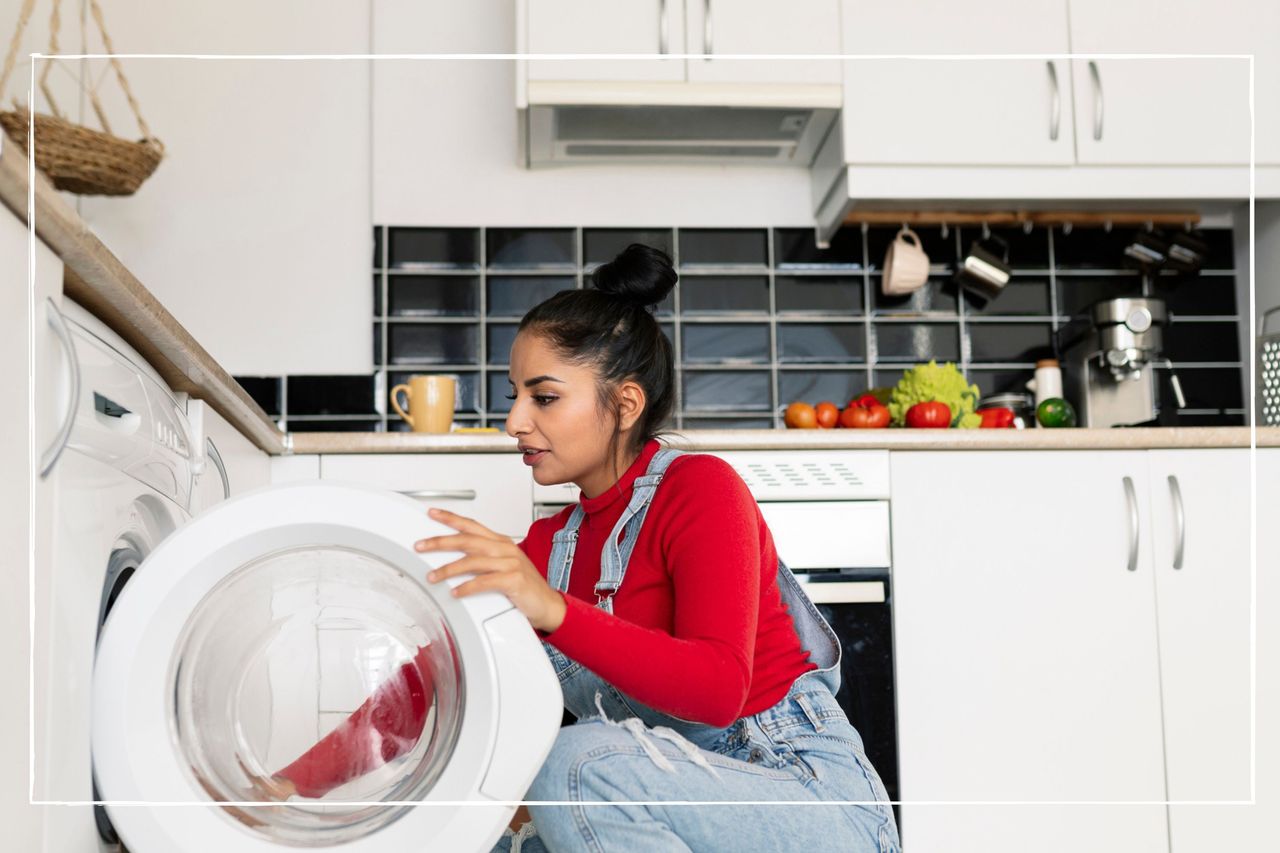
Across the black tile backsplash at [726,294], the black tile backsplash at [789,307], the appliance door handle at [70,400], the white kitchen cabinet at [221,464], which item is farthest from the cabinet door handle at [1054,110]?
the appliance door handle at [70,400]

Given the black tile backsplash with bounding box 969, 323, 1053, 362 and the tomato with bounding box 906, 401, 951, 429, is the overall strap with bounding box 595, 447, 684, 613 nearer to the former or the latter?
the tomato with bounding box 906, 401, 951, 429

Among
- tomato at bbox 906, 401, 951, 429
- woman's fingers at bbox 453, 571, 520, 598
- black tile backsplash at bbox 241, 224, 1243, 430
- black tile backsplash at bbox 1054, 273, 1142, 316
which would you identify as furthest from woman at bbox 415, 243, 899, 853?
black tile backsplash at bbox 1054, 273, 1142, 316

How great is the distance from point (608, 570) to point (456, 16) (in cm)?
180

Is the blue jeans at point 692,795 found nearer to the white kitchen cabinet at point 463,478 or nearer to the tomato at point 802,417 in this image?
the white kitchen cabinet at point 463,478

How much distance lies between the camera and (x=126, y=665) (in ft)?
3.16

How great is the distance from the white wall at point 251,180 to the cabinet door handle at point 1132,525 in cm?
155

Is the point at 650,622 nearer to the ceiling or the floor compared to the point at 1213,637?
nearer to the ceiling

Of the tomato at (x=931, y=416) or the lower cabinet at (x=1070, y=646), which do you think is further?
the tomato at (x=931, y=416)

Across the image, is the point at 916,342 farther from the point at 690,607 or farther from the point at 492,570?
the point at 492,570

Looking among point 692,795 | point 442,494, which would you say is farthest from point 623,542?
point 442,494

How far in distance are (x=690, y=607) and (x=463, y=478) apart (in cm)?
108

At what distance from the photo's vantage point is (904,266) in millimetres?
2656

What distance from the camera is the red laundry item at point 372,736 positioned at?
1.11 m

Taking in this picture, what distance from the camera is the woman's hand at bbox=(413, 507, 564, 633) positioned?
3.24 feet
